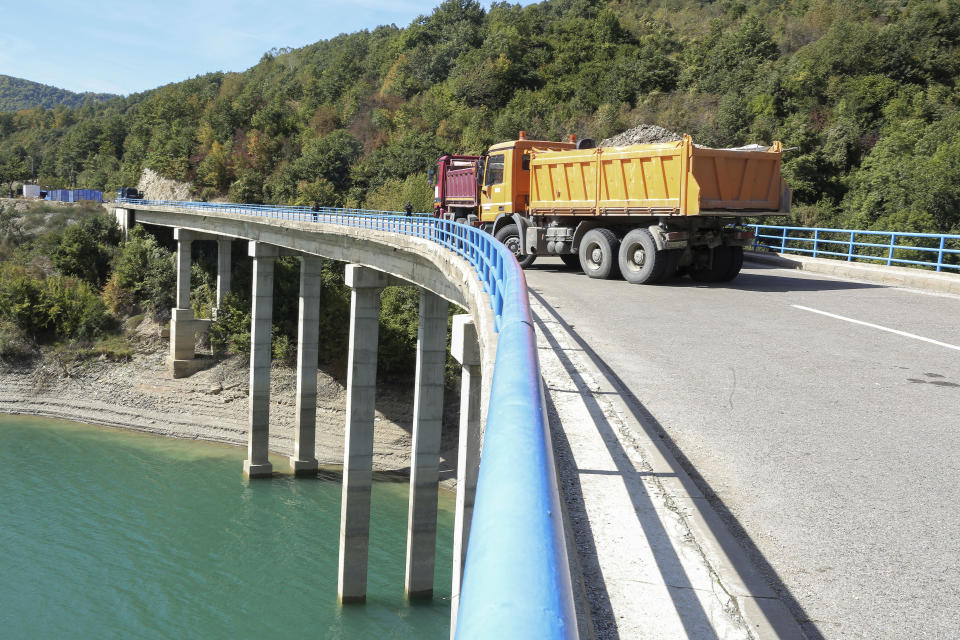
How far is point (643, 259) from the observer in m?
16.7

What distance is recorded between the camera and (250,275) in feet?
144

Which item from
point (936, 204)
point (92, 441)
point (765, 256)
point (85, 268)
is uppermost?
point (936, 204)

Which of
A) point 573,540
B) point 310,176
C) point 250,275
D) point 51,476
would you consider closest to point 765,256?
point 573,540

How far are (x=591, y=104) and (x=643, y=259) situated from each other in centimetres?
5129

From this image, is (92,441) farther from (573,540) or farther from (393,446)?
(573,540)

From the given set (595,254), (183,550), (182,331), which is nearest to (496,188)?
(595,254)

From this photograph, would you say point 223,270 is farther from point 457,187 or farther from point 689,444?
point 689,444

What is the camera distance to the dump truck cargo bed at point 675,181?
15.6 metres

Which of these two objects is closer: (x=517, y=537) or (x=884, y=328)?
(x=517, y=537)

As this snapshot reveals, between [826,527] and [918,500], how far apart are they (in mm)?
845

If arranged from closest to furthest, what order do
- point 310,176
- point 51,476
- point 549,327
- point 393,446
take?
point 549,327 → point 51,476 → point 393,446 → point 310,176

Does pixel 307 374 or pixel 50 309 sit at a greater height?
pixel 50 309

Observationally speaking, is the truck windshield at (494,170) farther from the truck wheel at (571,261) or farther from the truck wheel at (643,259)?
the truck wheel at (643,259)

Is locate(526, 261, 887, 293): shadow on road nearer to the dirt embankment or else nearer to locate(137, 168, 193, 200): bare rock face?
the dirt embankment
